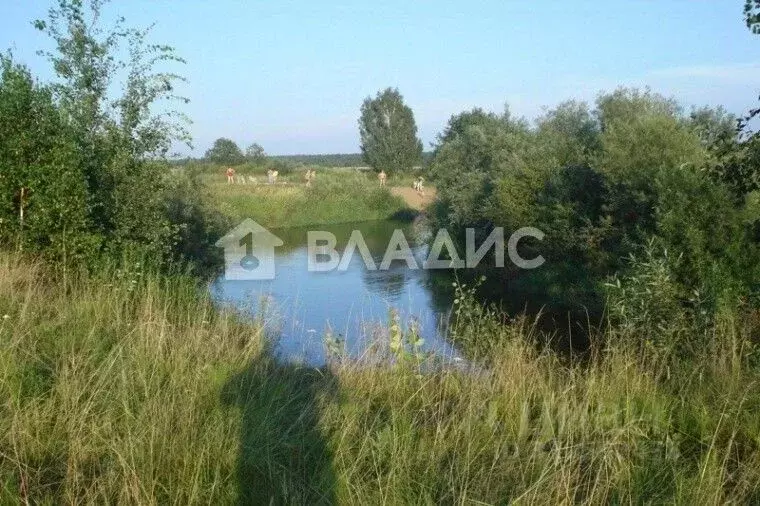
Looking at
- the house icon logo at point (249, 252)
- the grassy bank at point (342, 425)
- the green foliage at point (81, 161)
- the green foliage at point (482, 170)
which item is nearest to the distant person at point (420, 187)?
the house icon logo at point (249, 252)

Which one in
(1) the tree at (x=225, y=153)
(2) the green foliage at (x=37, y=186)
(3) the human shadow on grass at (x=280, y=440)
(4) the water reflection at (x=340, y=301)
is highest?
(1) the tree at (x=225, y=153)

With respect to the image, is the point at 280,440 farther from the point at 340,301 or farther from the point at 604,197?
the point at 604,197

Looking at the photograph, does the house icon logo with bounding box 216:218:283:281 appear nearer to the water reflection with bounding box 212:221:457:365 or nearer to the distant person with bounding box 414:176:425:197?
the water reflection with bounding box 212:221:457:365

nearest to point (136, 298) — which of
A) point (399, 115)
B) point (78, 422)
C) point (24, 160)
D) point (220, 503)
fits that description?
point (24, 160)

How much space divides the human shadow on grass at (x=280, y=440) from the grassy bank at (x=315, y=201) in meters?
32.8

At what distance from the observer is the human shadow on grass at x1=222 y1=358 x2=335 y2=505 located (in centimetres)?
289

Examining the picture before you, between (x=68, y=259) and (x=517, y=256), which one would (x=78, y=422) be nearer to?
(x=68, y=259)

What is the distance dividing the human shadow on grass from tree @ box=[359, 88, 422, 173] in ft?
206

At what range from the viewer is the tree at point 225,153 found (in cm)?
6162

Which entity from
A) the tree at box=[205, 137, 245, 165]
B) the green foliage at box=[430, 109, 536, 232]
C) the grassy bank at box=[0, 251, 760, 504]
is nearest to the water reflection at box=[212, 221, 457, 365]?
the grassy bank at box=[0, 251, 760, 504]

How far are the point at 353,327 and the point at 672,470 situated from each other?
6.51 metres

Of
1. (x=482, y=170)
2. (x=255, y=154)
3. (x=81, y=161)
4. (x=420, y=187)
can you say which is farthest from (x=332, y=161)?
(x=81, y=161)

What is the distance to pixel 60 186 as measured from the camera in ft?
21.4

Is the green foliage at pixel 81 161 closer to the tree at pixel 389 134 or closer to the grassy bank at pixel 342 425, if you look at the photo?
the grassy bank at pixel 342 425
